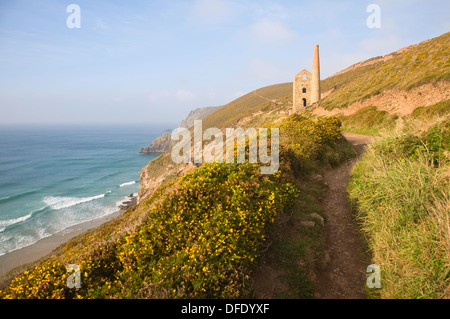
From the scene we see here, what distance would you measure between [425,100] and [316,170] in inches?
613

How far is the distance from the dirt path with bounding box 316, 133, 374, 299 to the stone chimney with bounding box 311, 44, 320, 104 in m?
33.6

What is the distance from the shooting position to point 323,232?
255 inches

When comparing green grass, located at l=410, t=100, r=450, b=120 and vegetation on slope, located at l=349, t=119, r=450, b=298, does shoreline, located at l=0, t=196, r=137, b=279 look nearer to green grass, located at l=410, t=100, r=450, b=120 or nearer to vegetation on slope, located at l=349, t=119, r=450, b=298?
vegetation on slope, located at l=349, t=119, r=450, b=298

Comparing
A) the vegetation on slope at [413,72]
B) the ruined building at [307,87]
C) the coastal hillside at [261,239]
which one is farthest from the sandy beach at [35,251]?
the ruined building at [307,87]

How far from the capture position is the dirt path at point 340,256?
4.85 meters

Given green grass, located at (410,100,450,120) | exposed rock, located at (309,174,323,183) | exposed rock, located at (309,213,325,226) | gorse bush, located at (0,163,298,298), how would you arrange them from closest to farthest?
gorse bush, located at (0,163,298,298) < exposed rock, located at (309,213,325,226) < exposed rock, located at (309,174,323,183) < green grass, located at (410,100,450,120)

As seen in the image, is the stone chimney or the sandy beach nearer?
the sandy beach

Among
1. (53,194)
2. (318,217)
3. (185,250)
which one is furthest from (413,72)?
(53,194)

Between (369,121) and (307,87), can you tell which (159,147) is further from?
(369,121)

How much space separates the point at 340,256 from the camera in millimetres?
5785

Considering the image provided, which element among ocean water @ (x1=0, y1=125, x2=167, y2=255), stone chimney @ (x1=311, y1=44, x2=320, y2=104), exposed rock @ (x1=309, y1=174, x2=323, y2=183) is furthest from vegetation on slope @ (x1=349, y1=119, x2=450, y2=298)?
stone chimney @ (x1=311, y1=44, x2=320, y2=104)

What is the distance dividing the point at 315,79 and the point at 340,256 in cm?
3772

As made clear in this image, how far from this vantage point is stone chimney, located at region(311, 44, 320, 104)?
37250mm

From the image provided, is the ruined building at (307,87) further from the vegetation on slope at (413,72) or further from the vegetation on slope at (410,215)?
the vegetation on slope at (410,215)
